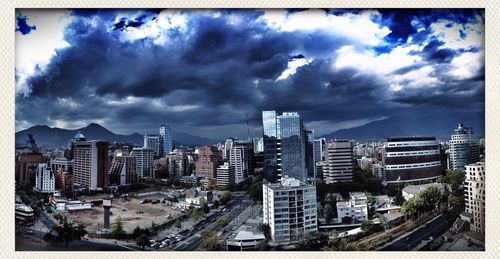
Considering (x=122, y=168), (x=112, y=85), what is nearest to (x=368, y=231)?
(x=122, y=168)

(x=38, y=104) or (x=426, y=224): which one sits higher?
(x=38, y=104)

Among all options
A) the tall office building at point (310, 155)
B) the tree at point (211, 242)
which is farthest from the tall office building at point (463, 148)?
the tree at point (211, 242)

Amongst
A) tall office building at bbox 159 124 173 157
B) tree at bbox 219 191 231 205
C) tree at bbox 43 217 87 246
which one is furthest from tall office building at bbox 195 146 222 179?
tree at bbox 43 217 87 246

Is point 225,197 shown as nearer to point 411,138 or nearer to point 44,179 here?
point 44,179

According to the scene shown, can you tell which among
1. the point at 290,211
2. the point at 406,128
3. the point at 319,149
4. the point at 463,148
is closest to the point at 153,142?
the point at 290,211

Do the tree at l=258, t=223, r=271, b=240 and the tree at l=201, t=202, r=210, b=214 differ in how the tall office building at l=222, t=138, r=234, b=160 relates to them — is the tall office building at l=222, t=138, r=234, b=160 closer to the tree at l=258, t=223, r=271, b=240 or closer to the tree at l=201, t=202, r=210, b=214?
the tree at l=201, t=202, r=210, b=214
